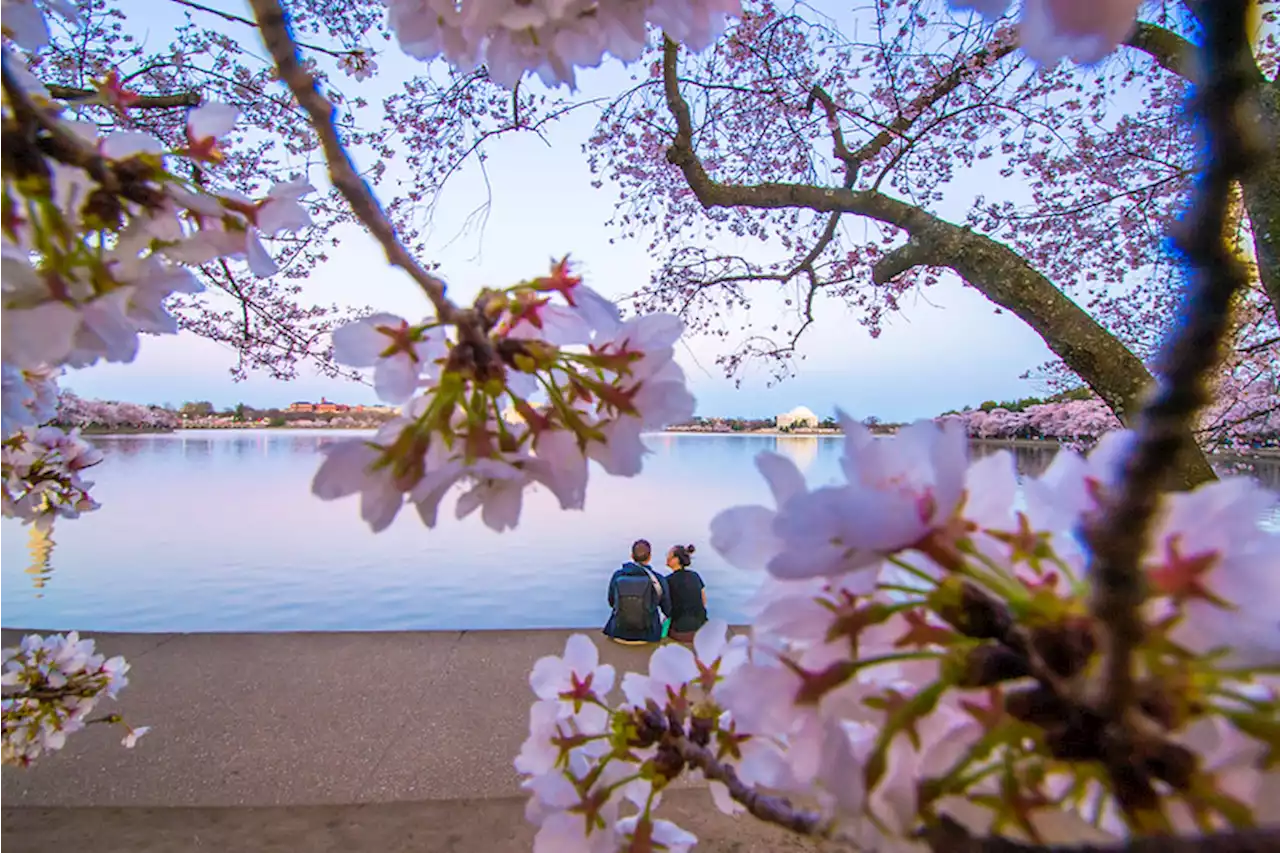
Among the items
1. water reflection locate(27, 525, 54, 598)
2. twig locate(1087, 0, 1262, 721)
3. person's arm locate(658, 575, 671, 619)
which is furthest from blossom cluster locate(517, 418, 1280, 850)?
water reflection locate(27, 525, 54, 598)

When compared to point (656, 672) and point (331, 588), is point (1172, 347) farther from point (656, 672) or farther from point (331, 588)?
point (331, 588)

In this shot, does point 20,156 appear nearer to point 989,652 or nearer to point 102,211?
point 102,211

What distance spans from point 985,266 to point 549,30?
107 inches

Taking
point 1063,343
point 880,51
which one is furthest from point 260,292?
point 1063,343

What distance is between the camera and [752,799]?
1.64ft

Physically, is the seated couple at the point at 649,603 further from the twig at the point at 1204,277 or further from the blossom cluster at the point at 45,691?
the twig at the point at 1204,277

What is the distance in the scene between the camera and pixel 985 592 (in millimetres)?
366

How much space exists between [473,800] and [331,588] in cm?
789

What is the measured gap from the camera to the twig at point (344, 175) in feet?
1.52

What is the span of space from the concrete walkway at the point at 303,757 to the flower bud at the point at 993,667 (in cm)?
293

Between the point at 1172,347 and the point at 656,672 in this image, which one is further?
the point at 656,672

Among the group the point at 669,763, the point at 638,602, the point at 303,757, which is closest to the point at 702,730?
the point at 669,763

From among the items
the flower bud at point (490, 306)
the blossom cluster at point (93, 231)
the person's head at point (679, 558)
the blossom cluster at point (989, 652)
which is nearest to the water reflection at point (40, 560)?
the person's head at point (679, 558)

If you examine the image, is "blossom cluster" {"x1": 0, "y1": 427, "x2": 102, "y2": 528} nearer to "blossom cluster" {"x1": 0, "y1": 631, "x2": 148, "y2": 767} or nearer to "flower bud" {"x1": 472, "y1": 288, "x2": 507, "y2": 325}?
"blossom cluster" {"x1": 0, "y1": 631, "x2": 148, "y2": 767}
